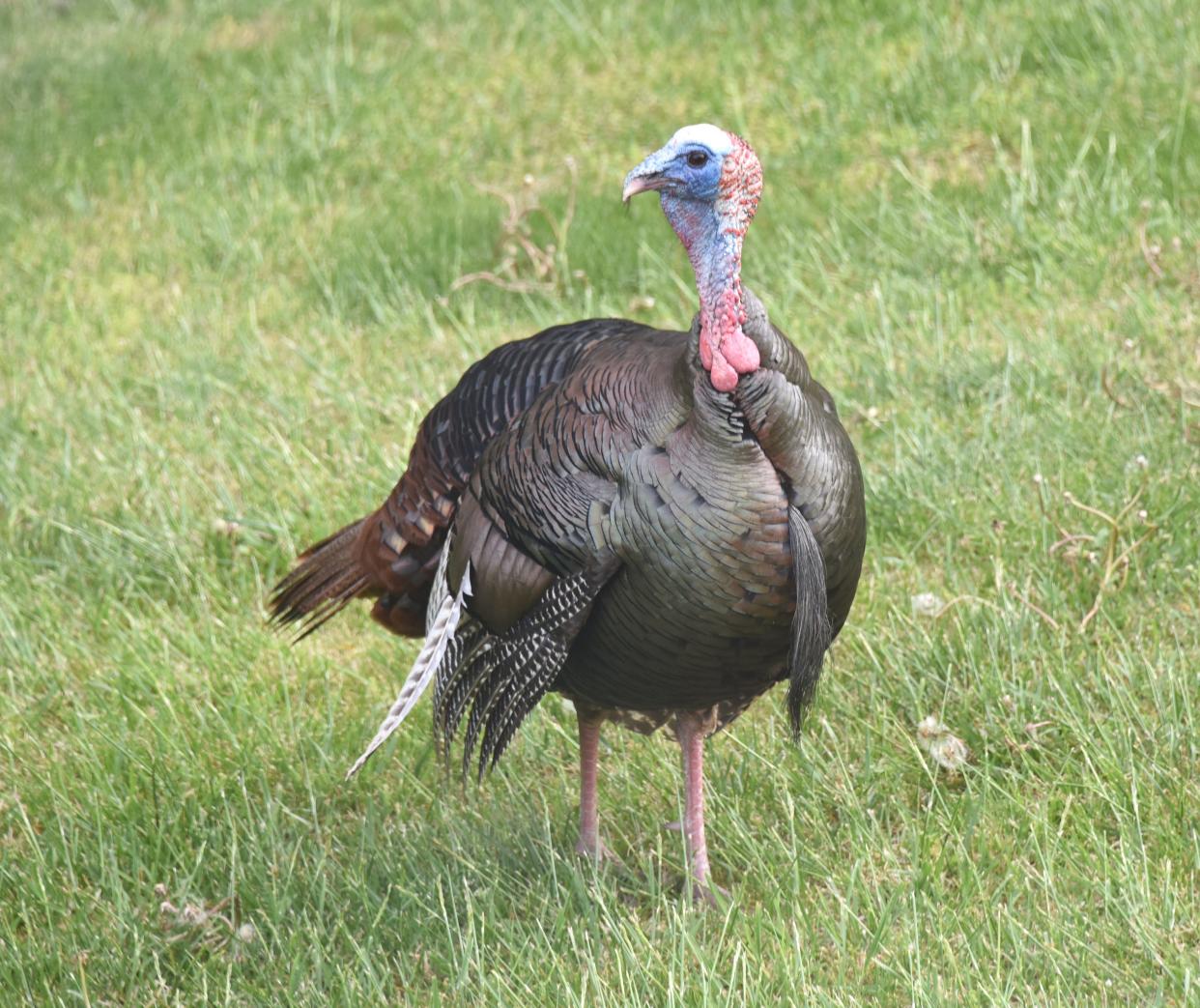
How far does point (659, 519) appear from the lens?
291cm

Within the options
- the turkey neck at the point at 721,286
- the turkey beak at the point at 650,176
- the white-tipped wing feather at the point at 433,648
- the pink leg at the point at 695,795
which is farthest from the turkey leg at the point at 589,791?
the turkey beak at the point at 650,176

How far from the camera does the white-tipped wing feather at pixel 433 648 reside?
3.34 m

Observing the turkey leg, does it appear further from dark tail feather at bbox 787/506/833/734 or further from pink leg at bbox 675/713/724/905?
dark tail feather at bbox 787/506/833/734

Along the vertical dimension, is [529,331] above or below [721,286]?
below

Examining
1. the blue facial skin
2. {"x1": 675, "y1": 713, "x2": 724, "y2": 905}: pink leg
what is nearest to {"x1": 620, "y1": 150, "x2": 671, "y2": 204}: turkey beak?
the blue facial skin

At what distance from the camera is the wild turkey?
2.88 m

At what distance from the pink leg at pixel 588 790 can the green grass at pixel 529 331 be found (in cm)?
8

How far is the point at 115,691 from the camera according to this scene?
418 cm

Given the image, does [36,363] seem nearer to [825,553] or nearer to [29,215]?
[29,215]

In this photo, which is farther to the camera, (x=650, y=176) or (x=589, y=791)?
(x=589, y=791)

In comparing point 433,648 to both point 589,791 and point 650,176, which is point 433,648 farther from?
point 650,176

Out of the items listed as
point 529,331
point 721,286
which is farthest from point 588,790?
point 529,331

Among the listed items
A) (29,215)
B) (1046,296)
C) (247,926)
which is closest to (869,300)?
(1046,296)

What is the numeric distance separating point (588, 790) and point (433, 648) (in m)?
0.48
